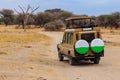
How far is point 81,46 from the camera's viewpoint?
2195cm

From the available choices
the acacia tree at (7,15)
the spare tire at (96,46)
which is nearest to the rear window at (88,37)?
the spare tire at (96,46)

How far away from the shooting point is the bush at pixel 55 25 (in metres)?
96.1

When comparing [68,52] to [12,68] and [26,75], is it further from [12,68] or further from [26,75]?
[26,75]

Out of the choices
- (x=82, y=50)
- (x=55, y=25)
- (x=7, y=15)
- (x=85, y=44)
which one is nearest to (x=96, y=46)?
(x=85, y=44)

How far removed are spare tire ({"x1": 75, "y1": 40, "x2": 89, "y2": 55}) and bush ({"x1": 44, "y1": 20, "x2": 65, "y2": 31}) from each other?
73.3m

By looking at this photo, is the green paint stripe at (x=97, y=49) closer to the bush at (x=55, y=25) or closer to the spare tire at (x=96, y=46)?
the spare tire at (x=96, y=46)

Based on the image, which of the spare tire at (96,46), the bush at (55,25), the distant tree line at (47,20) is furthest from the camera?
the distant tree line at (47,20)

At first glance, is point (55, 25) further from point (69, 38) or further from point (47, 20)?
point (69, 38)

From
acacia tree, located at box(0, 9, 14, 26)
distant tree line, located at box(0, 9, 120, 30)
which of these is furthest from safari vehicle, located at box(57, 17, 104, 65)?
acacia tree, located at box(0, 9, 14, 26)

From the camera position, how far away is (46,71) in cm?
1891

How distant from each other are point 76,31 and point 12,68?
524 centimetres

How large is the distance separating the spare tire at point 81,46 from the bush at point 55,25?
241 ft

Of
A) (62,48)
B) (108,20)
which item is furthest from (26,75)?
(108,20)

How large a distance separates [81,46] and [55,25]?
7510 centimetres
